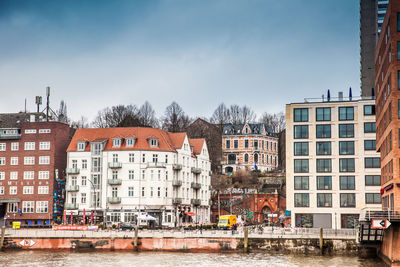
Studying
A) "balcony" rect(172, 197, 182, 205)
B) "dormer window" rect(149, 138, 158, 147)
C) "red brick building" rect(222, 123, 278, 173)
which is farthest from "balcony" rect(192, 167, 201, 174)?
"red brick building" rect(222, 123, 278, 173)

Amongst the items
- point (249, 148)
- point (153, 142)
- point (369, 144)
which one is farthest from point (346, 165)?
point (249, 148)

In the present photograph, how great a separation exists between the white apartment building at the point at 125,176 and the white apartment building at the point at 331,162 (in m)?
20.8

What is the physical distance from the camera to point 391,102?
5547 cm

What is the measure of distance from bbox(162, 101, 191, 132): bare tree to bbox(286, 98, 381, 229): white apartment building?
59.8 m

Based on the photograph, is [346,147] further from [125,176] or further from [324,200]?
[125,176]

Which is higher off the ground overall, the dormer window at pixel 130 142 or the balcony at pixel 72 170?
the dormer window at pixel 130 142

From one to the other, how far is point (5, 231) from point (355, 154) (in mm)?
49857

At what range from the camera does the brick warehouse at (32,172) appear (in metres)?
102

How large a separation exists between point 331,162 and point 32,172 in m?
48.4

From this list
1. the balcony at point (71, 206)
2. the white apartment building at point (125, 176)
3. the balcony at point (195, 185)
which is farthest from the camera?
the balcony at point (195, 185)

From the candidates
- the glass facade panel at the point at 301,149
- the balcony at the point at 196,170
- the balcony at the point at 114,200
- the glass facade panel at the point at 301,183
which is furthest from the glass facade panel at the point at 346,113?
the balcony at the point at 114,200

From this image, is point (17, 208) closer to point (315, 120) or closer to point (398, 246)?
point (315, 120)

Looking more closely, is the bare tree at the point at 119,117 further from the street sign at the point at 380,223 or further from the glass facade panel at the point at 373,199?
the street sign at the point at 380,223

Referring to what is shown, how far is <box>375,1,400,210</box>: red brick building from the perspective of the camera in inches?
2159
